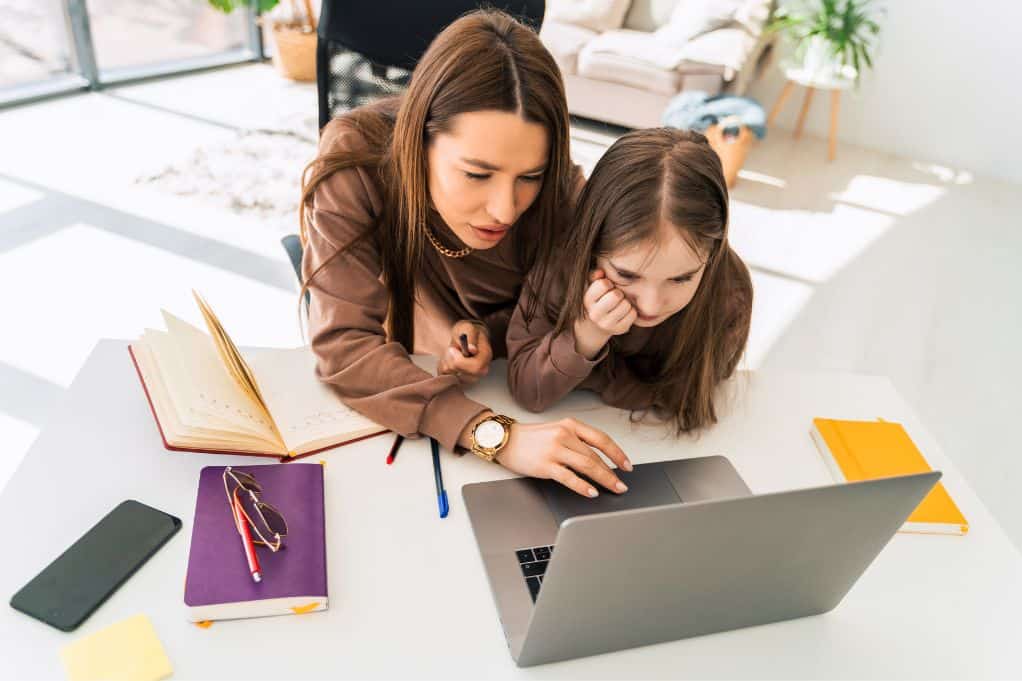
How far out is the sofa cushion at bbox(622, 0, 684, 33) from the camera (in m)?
4.07

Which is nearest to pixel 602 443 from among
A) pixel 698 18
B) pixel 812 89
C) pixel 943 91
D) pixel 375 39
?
pixel 375 39

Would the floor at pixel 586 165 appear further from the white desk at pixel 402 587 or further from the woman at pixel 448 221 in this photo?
the woman at pixel 448 221

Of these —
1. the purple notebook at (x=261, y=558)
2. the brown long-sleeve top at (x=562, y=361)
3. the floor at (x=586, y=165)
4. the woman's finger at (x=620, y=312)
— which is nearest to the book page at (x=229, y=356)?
the purple notebook at (x=261, y=558)

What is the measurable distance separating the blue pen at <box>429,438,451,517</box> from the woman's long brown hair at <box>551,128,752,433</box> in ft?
0.83

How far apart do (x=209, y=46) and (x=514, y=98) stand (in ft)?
14.2

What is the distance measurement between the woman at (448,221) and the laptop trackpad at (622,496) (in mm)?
17

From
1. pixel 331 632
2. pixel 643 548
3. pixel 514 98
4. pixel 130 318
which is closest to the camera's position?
pixel 643 548

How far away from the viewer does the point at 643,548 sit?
2.01 ft

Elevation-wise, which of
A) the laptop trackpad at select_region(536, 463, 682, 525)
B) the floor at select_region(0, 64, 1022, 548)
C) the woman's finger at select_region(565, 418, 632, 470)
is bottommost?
the floor at select_region(0, 64, 1022, 548)

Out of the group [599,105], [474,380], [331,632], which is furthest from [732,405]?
[599,105]

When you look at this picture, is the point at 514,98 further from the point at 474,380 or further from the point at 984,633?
the point at 984,633

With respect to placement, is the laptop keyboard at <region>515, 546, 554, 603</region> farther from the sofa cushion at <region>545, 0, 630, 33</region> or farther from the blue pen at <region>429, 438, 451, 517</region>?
the sofa cushion at <region>545, 0, 630, 33</region>

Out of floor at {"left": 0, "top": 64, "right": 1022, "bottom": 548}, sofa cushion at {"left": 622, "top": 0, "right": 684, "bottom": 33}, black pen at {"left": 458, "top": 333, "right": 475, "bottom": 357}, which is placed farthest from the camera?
sofa cushion at {"left": 622, "top": 0, "right": 684, "bottom": 33}

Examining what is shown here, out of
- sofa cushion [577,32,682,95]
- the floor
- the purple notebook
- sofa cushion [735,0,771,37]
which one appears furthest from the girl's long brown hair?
sofa cushion [735,0,771,37]
